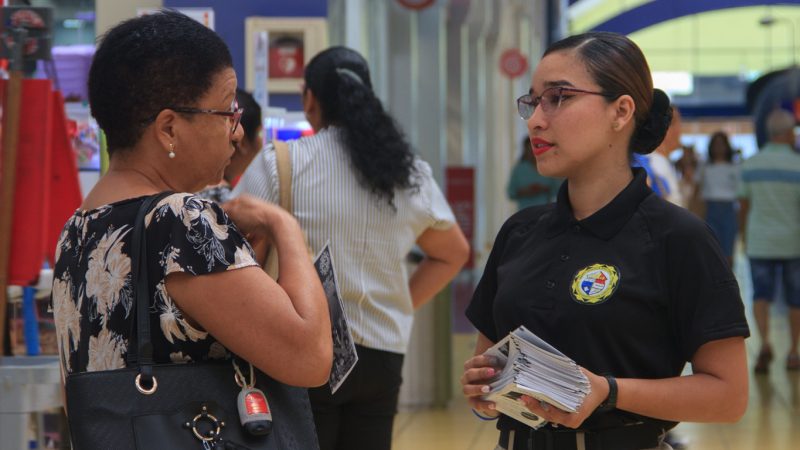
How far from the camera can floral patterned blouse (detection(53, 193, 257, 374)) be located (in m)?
1.84

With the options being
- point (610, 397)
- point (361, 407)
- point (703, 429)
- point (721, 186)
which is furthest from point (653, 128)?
point (721, 186)

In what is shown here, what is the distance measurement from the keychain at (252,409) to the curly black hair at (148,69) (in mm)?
465

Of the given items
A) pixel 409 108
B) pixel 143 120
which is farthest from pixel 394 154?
pixel 409 108

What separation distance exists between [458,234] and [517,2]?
14565 millimetres

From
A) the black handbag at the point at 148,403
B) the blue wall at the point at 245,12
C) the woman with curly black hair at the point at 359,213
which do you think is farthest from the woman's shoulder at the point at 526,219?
the blue wall at the point at 245,12

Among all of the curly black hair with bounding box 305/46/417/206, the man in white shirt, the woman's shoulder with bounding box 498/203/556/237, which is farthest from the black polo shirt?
the man in white shirt

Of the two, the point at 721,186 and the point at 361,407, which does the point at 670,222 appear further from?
the point at 721,186

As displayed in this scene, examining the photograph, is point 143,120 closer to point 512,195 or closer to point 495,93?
point 512,195

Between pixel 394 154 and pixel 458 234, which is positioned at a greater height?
pixel 394 154

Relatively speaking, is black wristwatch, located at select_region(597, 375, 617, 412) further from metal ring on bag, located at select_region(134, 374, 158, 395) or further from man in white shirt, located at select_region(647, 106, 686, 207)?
man in white shirt, located at select_region(647, 106, 686, 207)

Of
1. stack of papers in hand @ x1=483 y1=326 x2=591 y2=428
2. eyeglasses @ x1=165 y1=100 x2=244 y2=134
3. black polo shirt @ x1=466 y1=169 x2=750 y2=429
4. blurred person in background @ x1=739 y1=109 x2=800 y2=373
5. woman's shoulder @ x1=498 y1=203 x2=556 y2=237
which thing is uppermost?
eyeglasses @ x1=165 y1=100 x2=244 y2=134

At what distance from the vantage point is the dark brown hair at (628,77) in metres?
2.18

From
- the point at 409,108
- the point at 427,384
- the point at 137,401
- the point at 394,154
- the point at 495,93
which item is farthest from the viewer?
the point at 495,93

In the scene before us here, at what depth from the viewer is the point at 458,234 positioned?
3.74 meters
